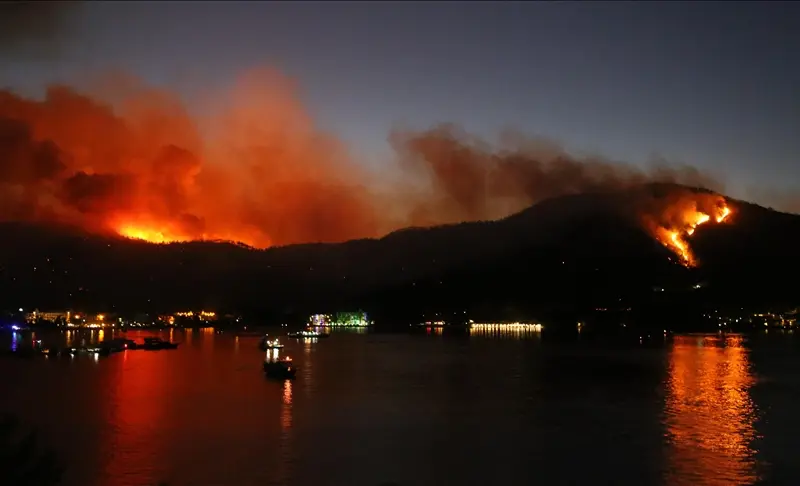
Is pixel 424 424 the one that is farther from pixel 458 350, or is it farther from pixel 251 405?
pixel 458 350

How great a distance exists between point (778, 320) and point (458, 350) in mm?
100616

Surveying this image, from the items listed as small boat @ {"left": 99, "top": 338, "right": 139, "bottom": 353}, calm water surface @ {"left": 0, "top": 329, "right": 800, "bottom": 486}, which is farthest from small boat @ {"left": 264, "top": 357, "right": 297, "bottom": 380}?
small boat @ {"left": 99, "top": 338, "right": 139, "bottom": 353}

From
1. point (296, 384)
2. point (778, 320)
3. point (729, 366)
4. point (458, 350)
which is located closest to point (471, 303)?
point (778, 320)

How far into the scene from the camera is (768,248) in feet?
575

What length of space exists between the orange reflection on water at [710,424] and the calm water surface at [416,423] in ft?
0.32

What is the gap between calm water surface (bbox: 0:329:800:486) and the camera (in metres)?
21.6

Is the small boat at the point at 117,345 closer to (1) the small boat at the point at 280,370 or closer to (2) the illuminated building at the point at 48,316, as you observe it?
(1) the small boat at the point at 280,370

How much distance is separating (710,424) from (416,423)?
38.2ft

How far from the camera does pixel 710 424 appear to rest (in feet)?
98.7

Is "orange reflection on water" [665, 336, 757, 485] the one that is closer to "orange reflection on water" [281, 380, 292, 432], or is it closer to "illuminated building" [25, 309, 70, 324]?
"orange reflection on water" [281, 380, 292, 432]

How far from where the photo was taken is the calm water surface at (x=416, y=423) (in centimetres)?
2161

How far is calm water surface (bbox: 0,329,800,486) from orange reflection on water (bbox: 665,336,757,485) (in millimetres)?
99

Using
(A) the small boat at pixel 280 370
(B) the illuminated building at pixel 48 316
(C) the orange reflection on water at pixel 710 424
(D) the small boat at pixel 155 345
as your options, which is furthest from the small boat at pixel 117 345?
(B) the illuminated building at pixel 48 316

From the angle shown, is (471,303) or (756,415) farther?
(471,303)
